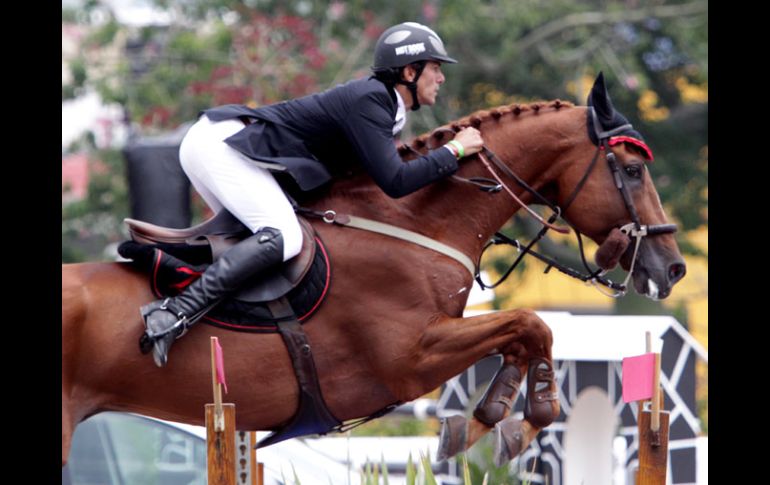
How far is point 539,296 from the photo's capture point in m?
17.3

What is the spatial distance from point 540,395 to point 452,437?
0.39 m

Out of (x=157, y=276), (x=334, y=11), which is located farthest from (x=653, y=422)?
(x=334, y=11)

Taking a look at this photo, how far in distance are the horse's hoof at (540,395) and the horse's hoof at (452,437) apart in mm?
261

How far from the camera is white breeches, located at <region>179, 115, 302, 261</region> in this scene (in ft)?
15.1

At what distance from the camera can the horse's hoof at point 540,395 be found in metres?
4.75

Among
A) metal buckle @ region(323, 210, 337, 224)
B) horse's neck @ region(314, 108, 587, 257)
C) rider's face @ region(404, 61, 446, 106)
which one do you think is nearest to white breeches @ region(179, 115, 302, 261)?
metal buckle @ region(323, 210, 337, 224)

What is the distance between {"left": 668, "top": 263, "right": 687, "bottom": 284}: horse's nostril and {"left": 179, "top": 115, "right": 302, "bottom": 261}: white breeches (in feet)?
4.89

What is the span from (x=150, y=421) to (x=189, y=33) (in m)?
6.83

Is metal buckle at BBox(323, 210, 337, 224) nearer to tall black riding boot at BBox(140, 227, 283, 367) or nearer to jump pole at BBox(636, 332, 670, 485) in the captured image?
tall black riding boot at BBox(140, 227, 283, 367)

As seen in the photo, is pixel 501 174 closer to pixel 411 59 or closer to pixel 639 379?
pixel 411 59

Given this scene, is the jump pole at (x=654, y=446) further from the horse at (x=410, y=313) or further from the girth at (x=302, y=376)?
the girth at (x=302, y=376)

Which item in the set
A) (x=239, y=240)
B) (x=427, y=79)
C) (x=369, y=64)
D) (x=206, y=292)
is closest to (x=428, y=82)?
(x=427, y=79)

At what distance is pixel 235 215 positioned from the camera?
4688mm

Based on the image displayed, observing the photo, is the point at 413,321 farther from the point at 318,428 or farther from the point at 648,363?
the point at 648,363
